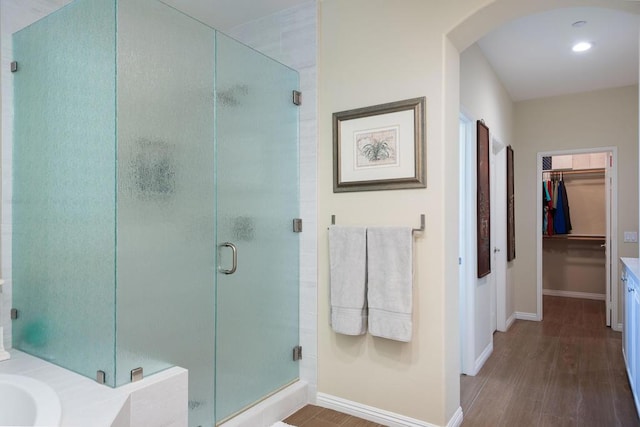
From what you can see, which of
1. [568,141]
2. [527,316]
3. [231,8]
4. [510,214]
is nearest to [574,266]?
[527,316]

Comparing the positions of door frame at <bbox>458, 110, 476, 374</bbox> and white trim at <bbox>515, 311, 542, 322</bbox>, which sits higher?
door frame at <bbox>458, 110, 476, 374</bbox>

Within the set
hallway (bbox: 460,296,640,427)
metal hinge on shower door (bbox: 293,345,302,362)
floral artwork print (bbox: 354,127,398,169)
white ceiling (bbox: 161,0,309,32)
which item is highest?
white ceiling (bbox: 161,0,309,32)

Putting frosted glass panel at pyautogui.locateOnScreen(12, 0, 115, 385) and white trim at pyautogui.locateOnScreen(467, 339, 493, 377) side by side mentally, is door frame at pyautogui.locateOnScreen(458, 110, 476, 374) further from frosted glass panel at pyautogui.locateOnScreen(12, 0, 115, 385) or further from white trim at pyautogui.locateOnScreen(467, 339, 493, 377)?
frosted glass panel at pyautogui.locateOnScreen(12, 0, 115, 385)

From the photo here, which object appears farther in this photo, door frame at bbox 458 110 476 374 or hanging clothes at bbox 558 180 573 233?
hanging clothes at bbox 558 180 573 233

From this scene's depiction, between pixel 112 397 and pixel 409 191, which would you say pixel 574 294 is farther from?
pixel 112 397

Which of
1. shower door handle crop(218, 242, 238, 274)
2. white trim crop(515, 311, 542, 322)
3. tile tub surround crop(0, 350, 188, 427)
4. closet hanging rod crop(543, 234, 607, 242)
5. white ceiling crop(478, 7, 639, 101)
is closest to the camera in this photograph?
tile tub surround crop(0, 350, 188, 427)

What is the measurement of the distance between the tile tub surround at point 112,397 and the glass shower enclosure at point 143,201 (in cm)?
6

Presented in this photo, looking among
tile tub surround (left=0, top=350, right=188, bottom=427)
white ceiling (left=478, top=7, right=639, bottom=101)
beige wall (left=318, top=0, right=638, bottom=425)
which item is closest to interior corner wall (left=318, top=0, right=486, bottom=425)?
beige wall (left=318, top=0, right=638, bottom=425)

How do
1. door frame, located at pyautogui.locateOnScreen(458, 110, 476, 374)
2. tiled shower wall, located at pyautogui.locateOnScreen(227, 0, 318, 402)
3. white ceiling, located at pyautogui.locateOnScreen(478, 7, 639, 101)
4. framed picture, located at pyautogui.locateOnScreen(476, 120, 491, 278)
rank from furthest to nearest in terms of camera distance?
1. framed picture, located at pyautogui.locateOnScreen(476, 120, 491, 278)
2. door frame, located at pyautogui.locateOnScreen(458, 110, 476, 374)
3. white ceiling, located at pyautogui.locateOnScreen(478, 7, 639, 101)
4. tiled shower wall, located at pyautogui.locateOnScreen(227, 0, 318, 402)

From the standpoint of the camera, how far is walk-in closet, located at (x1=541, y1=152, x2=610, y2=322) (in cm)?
621

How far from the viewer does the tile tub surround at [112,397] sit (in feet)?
4.62

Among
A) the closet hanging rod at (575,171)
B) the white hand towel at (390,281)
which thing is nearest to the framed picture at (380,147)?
the white hand towel at (390,281)

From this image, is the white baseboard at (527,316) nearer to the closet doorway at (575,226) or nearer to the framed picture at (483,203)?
the closet doorway at (575,226)

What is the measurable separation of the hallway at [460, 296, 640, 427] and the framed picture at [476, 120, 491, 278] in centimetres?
85
